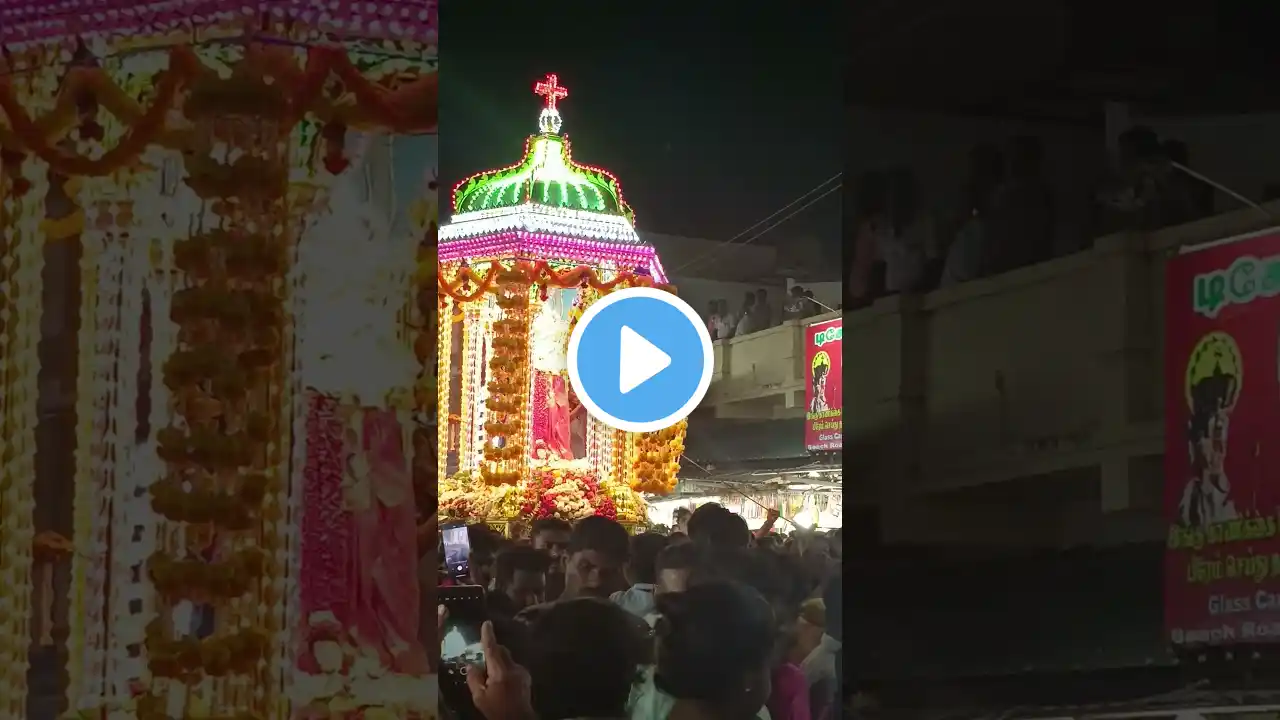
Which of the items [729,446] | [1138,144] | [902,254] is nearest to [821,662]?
[729,446]

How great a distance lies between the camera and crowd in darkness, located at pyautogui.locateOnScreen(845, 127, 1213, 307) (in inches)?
90.7

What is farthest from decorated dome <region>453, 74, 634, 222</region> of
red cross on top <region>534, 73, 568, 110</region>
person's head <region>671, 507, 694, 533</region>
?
person's head <region>671, 507, 694, 533</region>

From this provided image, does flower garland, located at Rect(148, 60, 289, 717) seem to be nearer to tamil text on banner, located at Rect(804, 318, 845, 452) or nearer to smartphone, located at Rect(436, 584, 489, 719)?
smartphone, located at Rect(436, 584, 489, 719)

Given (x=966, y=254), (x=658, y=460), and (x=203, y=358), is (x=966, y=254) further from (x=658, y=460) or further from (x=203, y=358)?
(x=203, y=358)

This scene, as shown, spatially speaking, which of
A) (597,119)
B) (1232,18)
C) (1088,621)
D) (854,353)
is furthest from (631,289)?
(1232,18)

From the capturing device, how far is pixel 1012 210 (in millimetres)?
2369

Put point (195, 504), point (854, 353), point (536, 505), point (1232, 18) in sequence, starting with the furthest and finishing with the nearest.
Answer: point (1232, 18), point (854, 353), point (536, 505), point (195, 504)

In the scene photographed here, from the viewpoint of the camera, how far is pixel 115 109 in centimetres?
192

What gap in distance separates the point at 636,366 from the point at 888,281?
512 mm

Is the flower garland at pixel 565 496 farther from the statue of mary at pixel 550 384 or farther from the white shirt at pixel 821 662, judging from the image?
the white shirt at pixel 821 662

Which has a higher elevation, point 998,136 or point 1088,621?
point 998,136

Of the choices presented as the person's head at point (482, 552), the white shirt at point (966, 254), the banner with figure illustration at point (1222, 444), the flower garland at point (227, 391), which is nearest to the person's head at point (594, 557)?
the person's head at point (482, 552)

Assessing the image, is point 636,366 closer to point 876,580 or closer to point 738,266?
point 738,266

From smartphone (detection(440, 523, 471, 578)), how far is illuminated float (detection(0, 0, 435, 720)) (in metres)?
0.05
